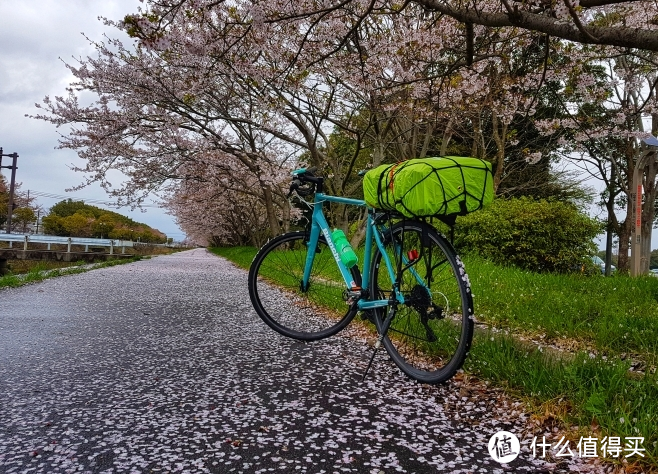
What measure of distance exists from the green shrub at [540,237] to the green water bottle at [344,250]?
20.6ft

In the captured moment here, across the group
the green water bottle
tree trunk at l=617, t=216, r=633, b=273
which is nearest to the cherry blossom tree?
the green water bottle

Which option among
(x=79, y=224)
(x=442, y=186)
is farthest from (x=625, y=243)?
(x=79, y=224)

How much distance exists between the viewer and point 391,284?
3.01 meters

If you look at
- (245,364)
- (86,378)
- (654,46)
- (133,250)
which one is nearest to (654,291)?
(654,46)

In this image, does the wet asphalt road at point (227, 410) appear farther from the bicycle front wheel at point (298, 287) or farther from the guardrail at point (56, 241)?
the guardrail at point (56, 241)

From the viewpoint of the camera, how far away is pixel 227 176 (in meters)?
19.3

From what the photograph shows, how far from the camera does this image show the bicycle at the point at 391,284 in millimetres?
2711

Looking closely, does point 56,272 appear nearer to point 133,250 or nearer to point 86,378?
point 86,378

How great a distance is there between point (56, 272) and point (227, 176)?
9540 millimetres

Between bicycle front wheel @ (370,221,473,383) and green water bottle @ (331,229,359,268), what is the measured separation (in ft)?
0.57

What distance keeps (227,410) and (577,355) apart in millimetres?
1972

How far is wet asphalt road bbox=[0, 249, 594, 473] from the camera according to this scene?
1.77 metres

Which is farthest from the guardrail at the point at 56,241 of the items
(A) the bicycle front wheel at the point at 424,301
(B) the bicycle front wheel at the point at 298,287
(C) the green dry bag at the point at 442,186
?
(C) the green dry bag at the point at 442,186

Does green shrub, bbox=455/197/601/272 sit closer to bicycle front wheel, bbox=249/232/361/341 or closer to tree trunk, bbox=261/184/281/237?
Answer: bicycle front wheel, bbox=249/232/361/341
